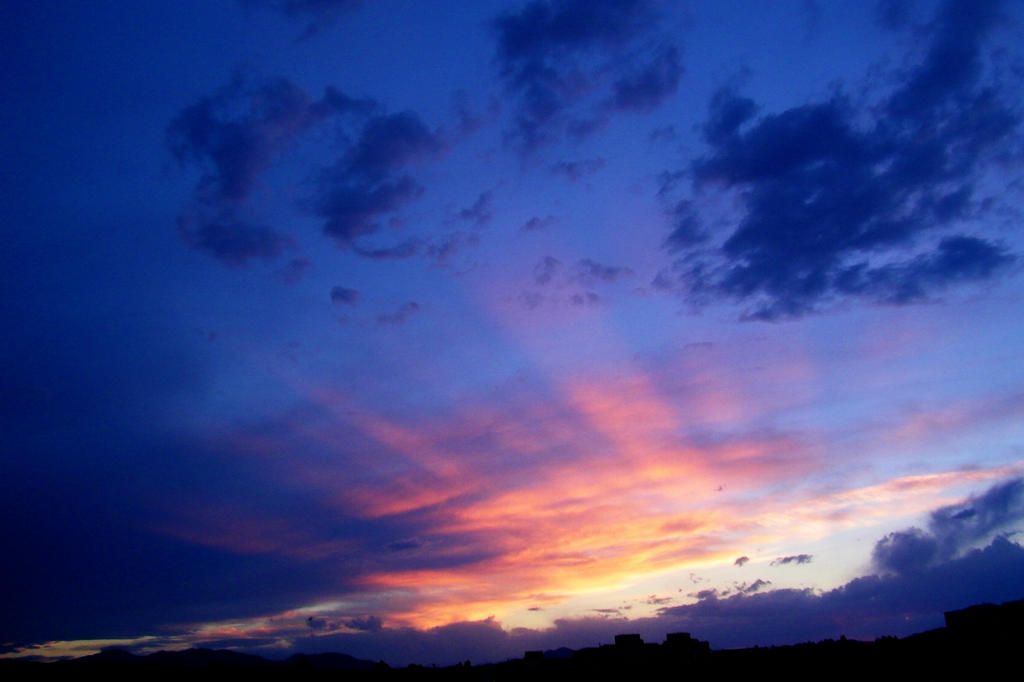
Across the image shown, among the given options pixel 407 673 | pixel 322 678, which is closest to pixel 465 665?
pixel 407 673

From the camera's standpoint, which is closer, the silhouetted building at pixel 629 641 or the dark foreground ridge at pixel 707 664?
the dark foreground ridge at pixel 707 664

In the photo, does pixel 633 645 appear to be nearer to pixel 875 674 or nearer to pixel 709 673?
pixel 709 673

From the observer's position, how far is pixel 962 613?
42094mm

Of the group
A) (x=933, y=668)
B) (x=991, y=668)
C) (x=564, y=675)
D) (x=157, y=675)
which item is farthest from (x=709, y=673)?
(x=157, y=675)

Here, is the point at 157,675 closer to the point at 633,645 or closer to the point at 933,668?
the point at 633,645

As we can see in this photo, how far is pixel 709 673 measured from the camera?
176ft

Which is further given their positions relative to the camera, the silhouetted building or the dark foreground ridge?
the silhouetted building

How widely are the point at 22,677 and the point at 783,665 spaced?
5093 cm

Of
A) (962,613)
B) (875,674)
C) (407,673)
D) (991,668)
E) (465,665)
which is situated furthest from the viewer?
(465,665)

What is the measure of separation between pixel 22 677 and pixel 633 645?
43.4 meters

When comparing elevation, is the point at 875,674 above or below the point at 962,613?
below

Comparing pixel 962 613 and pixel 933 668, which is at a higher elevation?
pixel 962 613

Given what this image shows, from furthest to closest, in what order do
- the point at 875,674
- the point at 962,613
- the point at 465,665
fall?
the point at 465,665, the point at 875,674, the point at 962,613

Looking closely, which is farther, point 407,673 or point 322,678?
point 407,673
